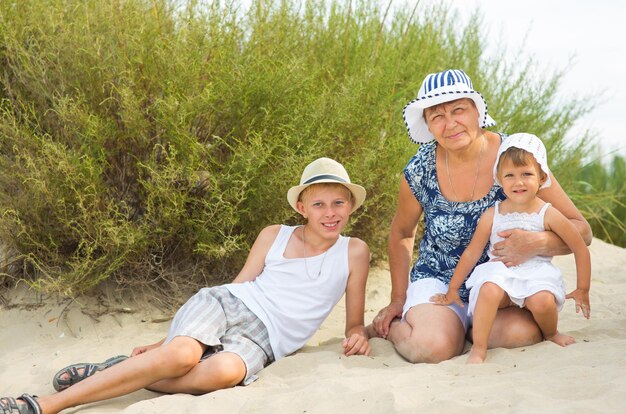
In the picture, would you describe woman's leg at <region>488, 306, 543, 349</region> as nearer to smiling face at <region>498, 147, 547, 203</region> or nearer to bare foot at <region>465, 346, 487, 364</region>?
bare foot at <region>465, 346, 487, 364</region>

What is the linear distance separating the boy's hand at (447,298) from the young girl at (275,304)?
0.35 metres

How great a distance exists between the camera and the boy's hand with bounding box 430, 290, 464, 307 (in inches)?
146

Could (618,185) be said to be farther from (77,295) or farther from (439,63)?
(77,295)

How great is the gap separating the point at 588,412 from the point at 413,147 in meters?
3.05

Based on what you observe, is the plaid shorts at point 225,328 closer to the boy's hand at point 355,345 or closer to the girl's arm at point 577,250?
the boy's hand at point 355,345

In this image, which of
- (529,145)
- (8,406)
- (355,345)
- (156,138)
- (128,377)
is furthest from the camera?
(156,138)

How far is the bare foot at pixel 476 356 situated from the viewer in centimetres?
340

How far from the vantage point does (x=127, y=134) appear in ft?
15.1

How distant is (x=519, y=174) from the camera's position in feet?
11.4

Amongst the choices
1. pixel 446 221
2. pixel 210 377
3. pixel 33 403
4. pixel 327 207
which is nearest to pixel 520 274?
pixel 446 221

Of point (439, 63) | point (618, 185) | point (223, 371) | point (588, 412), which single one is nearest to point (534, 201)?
point (588, 412)

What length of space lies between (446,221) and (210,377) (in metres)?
1.38

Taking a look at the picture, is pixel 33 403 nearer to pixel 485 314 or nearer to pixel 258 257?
pixel 258 257

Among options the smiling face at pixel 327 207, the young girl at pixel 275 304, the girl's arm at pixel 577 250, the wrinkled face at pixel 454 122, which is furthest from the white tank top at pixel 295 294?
the girl's arm at pixel 577 250
